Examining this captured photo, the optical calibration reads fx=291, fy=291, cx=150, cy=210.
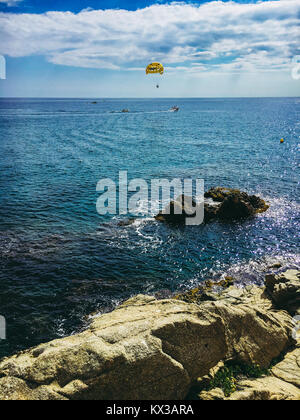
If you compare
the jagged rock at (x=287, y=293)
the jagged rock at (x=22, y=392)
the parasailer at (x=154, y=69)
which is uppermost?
the parasailer at (x=154, y=69)

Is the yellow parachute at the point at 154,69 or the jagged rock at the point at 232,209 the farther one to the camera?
the yellow parachute at the point at 154,69

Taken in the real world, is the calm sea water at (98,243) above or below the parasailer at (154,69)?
below

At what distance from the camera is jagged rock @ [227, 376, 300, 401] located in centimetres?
1167

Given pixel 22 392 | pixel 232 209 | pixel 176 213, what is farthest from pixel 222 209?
pixel 22 392

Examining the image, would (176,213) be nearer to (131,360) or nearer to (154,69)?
(131,360)

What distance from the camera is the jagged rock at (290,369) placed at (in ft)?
44.3

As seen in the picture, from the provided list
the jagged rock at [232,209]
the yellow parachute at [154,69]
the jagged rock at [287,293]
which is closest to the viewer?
the jagged rock at [287,293]

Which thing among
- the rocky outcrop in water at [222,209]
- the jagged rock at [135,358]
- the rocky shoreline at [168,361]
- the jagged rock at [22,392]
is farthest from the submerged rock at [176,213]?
the jagged rock at [22,392]

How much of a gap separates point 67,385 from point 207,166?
197 feet

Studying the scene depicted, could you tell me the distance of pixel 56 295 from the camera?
24656mm

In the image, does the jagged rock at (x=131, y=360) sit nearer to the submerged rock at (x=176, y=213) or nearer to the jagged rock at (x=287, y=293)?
the jagged rock at (x=287, y=293)

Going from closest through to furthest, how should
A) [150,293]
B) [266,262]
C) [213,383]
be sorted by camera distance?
1. [213,383]
2. [150,293]
3. [266,262]
